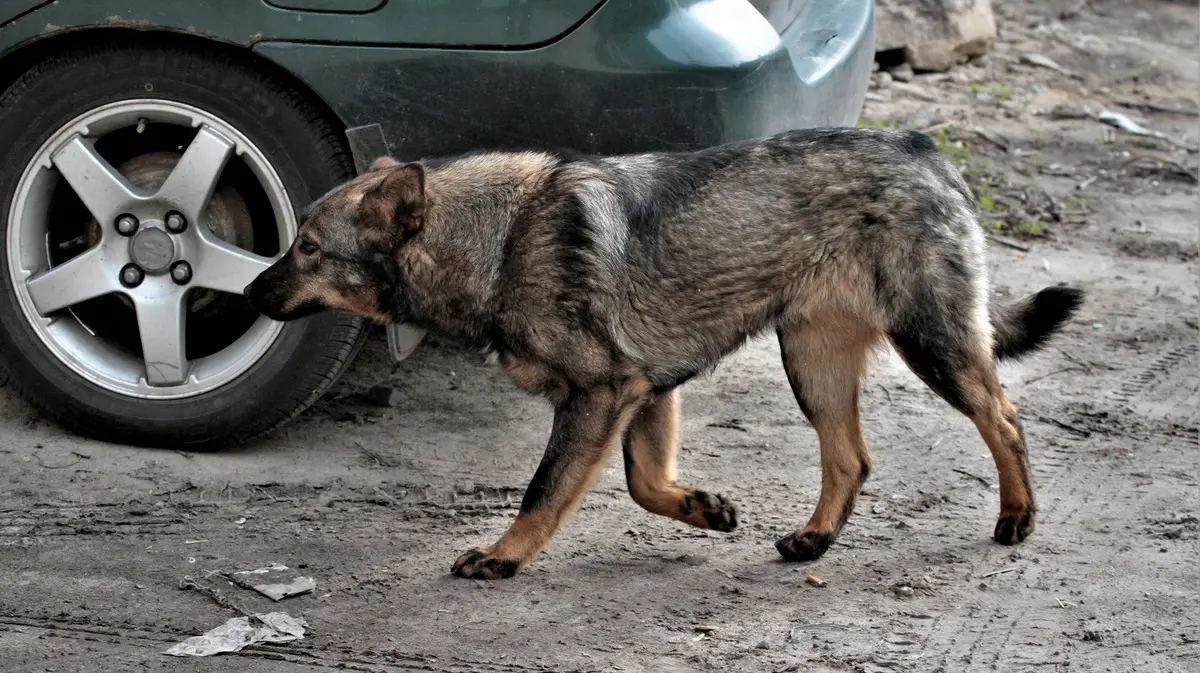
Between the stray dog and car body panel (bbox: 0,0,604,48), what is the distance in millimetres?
392

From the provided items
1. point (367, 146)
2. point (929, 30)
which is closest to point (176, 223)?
point (367, 146)

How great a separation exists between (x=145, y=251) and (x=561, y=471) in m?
1.65

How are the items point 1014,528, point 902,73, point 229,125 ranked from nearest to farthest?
point 1014,528 < point 229,125 < point 902,73

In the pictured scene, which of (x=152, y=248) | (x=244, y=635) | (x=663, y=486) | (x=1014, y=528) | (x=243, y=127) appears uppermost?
(x=243, y=127)

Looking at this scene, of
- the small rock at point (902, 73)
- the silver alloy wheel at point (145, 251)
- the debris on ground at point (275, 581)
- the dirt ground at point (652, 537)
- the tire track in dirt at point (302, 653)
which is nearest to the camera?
the tire track in dirt at point (302, 653)

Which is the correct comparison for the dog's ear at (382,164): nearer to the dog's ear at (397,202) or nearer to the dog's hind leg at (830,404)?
the dog's ear at (397,202)

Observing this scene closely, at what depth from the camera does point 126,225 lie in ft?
16.1

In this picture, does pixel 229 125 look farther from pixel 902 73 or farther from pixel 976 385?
pixel 902 73

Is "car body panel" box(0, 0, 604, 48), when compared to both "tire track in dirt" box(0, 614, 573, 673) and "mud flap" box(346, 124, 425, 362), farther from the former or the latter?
"tire track in dirt" box(0, 614, 573, 673)

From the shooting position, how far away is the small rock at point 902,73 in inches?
410

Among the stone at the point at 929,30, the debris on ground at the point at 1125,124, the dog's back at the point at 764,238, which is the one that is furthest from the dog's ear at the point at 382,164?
the debris on ground at the point at 1125,124

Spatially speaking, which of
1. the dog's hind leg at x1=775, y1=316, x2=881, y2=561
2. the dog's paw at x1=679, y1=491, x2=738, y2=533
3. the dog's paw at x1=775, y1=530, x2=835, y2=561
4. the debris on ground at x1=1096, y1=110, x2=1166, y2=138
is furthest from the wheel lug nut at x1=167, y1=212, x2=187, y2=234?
the debris on ground at x1=1096, y1=110, x2=1166, y2=138

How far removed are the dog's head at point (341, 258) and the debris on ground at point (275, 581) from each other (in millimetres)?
813

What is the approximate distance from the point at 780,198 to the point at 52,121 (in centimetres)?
246
